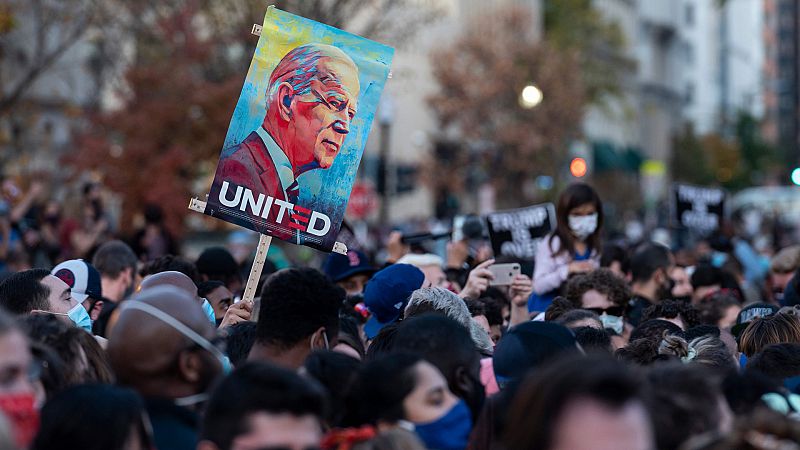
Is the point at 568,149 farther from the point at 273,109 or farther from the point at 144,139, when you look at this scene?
the point at 273,109

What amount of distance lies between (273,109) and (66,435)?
12.6ft

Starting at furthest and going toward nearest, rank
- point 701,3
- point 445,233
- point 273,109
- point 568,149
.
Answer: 1. point 701,3
2. point 568,149
3. point 445,233
4. point 273,109

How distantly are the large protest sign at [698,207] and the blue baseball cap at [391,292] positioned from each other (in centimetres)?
1127

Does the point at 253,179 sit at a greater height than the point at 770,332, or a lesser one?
greater

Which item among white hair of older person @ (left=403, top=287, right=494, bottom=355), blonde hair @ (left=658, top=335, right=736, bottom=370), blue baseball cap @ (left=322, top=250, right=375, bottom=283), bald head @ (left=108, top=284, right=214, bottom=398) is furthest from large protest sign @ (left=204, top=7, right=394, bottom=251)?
blue baseball cap @ (left=322, top=250, right=375, bottom=283)

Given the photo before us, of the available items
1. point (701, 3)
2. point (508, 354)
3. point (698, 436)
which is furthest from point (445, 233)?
point (701, 3)

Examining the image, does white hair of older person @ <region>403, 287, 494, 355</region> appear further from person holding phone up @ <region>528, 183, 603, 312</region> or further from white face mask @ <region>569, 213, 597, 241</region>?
white face mask @ <region>569, 213, 597, 241</region>

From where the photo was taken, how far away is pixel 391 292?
8320 millimetres

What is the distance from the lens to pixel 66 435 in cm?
436

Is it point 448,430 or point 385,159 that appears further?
point 385,159

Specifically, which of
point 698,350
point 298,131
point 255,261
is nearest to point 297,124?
point 298,131

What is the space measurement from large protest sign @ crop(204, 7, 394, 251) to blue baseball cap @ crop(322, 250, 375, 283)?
3.50 m

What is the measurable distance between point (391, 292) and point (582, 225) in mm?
3662

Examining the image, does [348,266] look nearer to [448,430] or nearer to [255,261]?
[255,261]
